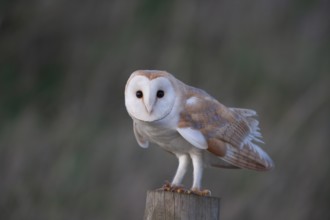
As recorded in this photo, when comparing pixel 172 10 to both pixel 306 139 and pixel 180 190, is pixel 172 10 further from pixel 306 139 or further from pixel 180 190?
pixel 180 190

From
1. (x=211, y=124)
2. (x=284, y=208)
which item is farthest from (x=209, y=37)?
(x=211, y=124)

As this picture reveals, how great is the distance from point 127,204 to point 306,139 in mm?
1933

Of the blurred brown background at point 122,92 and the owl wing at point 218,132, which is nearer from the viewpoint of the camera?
the owl wing at point 218,132

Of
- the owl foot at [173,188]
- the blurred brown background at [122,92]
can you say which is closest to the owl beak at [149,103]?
the owl foot at [173,188]

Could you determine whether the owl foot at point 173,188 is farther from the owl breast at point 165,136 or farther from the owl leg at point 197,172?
the owl breast at point 165,136

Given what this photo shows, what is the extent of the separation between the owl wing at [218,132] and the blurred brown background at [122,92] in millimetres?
2746

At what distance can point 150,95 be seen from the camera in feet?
11.0

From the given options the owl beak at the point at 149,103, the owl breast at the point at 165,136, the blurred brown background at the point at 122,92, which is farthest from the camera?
the blurred brown background at the point at 122,92

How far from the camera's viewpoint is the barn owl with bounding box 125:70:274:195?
11.1 feet

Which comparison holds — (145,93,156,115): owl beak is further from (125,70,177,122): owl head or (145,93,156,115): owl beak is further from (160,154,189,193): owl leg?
(160,154,189,193): owl leg

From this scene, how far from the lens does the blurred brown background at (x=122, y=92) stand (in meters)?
6.75

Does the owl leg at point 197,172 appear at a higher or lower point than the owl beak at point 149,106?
lower

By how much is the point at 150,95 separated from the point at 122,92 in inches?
175

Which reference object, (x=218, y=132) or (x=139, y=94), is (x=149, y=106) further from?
(x=218, y=132)
